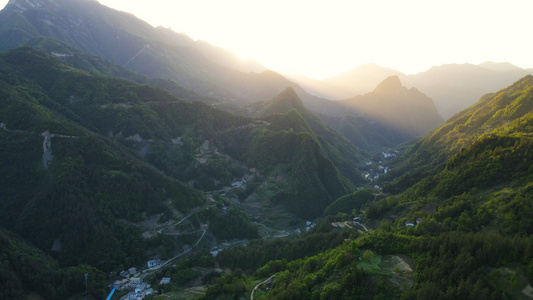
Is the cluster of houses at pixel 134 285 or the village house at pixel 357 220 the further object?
the village house at pixel 357 220

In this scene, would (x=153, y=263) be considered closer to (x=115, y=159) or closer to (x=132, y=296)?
(x=132, y=296)

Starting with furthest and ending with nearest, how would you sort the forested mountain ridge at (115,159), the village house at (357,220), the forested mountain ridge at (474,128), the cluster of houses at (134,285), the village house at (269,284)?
1. the forested mountain ridge at (474,128)
2. the forested mountain ridge at (115,159)
3. the village house at (357,220)
4. the cluster of houses at (134,285)
5. the village house at (269,284)

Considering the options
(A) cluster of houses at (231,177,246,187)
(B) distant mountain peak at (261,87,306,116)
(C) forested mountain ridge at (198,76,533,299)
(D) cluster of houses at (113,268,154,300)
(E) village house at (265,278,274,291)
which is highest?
(B) distant mountain peak at (261,87,306,116)

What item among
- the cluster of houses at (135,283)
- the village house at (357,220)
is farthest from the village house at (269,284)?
the village house at (357,220)

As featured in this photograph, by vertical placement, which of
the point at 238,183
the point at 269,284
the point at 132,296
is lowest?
the point at 132,296

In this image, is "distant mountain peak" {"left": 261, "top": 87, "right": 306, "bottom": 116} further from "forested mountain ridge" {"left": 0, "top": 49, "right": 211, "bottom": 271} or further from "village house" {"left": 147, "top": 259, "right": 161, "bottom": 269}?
"village house" {"left": 147, "top": 259, "right": 161, "bottom": 269}

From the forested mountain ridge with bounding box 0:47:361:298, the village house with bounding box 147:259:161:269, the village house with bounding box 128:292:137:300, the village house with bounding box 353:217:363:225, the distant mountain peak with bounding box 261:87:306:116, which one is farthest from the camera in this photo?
the distant mountain peak with bounding box 261:87:306:116

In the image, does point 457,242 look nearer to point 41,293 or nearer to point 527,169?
point 527,169

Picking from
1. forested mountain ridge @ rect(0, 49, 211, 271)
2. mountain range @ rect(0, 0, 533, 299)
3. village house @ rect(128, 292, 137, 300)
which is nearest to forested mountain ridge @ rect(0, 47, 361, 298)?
forested mountain ridge @ rect(0, 49, 211, 271)

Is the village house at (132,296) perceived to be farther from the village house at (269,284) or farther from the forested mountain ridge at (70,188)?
the village house at (269,284)

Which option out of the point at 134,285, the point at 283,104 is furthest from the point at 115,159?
the point at 283,104

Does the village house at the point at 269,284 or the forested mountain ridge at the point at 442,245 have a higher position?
the forested mountain ridge at the point at 442,245
